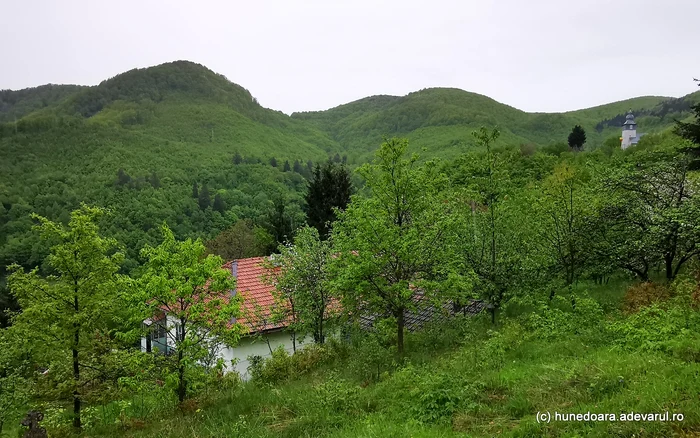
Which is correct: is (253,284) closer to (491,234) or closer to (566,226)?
(491,234)

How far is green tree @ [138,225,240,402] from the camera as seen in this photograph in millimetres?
8125

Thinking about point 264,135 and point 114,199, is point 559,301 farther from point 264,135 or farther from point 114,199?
point 264,135

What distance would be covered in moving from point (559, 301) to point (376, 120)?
151m

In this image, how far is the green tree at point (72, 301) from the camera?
778 cm

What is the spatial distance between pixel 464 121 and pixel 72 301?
12712cm

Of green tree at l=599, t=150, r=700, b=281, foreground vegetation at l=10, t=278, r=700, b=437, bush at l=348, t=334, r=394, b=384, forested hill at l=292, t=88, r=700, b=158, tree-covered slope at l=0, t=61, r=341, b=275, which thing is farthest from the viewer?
forested hill at l=292, t=88, r=700, b=158

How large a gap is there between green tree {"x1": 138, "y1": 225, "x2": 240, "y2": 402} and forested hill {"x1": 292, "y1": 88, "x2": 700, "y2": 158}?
276 ft

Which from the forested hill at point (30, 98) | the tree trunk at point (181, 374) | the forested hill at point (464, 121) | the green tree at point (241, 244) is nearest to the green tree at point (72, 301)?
the tree trunk at point (181, 374)

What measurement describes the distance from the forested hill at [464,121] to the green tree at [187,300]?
84.1 metres

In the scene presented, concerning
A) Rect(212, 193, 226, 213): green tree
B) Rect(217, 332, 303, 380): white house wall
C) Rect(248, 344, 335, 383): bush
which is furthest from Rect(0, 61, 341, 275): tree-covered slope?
Rect(248, 344, 335, 383): bush

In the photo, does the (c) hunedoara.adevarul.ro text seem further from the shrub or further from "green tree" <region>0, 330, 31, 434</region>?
"green tree" <region>0, 330, 31, 434</region>

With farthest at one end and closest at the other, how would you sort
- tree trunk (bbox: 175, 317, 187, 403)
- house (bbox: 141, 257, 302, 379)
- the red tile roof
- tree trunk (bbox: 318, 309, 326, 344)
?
the red tile roof < house (bbox: 141, 257, 302, 379) < tree trunk (bbox: 318, 309, 326, 344) < tree trunk (bbox: 175, 317, 187, 403)

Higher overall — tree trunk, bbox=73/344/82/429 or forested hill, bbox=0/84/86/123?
forested hill, bbox=0/84/86/123

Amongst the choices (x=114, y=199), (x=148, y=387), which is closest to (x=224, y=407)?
(x=148, y=387)
